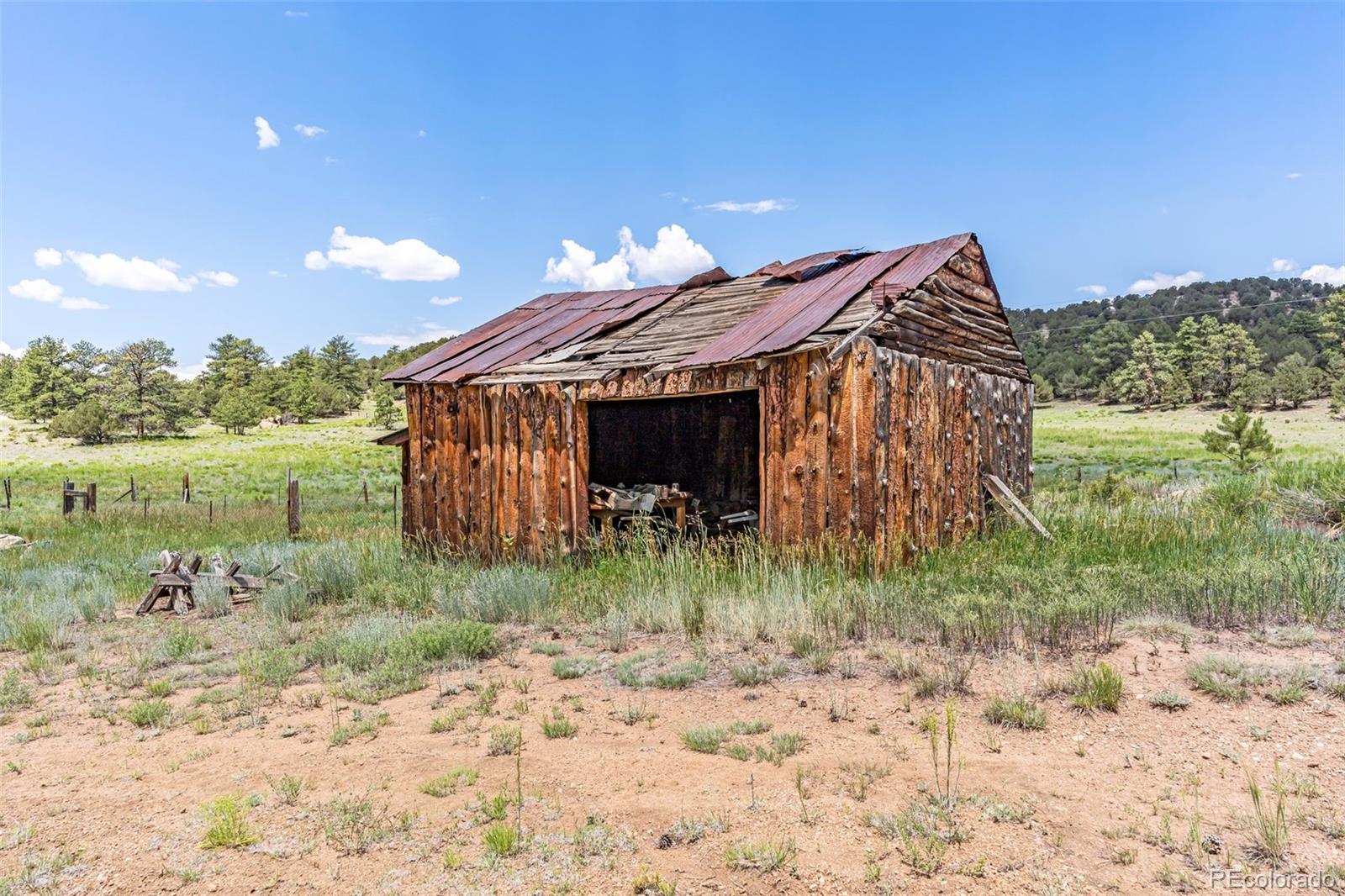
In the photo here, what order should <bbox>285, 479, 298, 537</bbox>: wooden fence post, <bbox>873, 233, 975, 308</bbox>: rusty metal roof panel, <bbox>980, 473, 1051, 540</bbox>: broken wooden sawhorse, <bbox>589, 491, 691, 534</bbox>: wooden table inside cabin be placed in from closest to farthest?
<bbox>873, 233, 975, 308</bbox>: rusty metal roof panel < <bbox>980, 473, 1051, 540</bbox>: broken wooden sawhorse < <bbox>589, 491, 691, 534</bbox>: wooden table inside cabin < <bbox>285, 479, 298, 537</bbox>: wooden fence post

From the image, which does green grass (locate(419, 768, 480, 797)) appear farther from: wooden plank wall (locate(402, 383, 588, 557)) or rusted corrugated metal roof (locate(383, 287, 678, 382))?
rusted corrugated metal roof (locate(383, 287, 678, 382))

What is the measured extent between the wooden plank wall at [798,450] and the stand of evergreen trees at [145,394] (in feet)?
165

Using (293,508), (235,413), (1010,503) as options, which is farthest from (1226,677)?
(235,413)

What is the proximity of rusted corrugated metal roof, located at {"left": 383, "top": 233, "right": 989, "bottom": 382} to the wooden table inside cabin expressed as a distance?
188 centimetres

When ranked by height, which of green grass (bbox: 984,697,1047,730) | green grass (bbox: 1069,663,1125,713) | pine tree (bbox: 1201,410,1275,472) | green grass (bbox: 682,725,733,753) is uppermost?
pine tree (bbox: 1201,410,1275,472)

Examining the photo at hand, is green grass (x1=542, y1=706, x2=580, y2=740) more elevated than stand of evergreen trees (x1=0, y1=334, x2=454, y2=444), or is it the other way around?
stand of evergreen trees (x1=0, y1=334, x2=454, y2=444)

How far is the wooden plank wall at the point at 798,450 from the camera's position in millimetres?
7867

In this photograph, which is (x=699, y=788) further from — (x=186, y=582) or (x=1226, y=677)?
(x=186, y=582)

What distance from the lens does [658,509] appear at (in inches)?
424

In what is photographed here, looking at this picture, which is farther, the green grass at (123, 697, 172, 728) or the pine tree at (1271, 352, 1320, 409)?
the pine tree at (1271, 352, 1320, 409)

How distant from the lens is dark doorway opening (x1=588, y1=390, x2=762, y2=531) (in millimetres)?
12695

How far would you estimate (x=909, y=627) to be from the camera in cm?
611

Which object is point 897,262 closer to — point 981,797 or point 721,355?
point 721,355

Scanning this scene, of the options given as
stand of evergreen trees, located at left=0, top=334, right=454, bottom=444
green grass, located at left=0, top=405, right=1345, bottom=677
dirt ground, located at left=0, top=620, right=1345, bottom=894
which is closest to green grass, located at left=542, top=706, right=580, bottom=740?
dirt ground, located at left=0, top=620, right=1345, bottom=894
